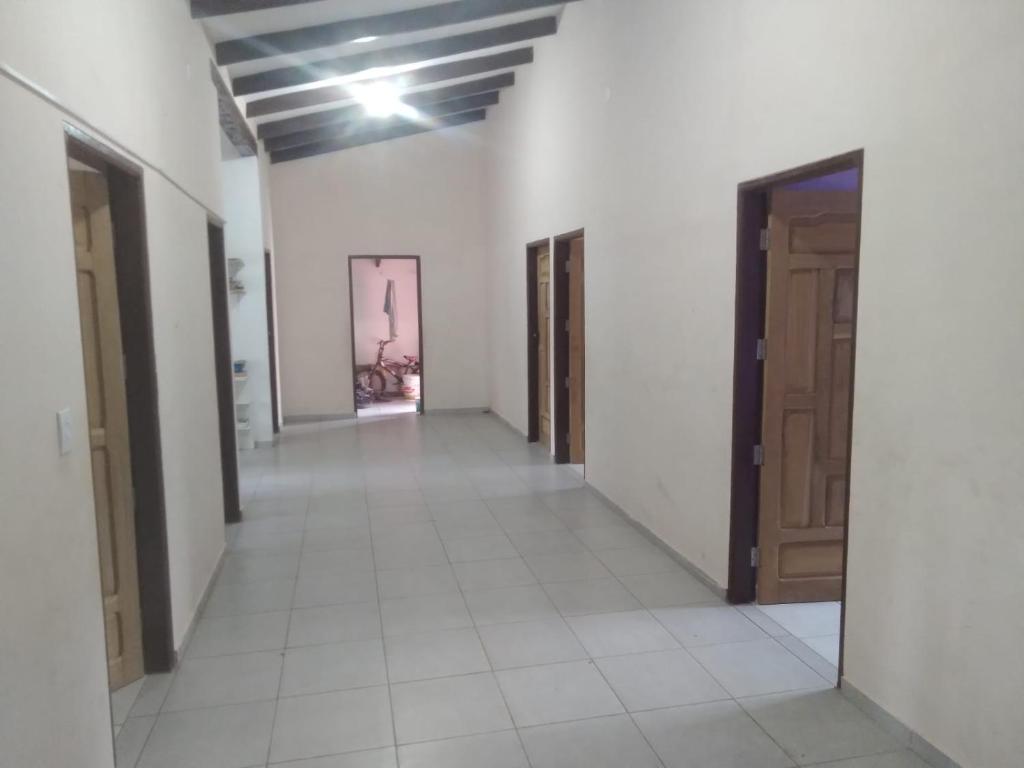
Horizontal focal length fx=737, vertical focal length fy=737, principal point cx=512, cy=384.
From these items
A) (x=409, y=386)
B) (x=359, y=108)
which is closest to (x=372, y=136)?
(x=359, y=108)

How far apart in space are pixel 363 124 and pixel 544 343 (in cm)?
307

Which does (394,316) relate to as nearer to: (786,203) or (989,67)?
(786,203)

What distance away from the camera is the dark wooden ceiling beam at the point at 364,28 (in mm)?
4559

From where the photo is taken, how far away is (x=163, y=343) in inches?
115

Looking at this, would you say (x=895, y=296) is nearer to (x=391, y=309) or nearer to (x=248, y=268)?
(x=248, y=268)

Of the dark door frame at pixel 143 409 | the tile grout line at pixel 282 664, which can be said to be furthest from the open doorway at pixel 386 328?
the dark door frame at pixel 143 409

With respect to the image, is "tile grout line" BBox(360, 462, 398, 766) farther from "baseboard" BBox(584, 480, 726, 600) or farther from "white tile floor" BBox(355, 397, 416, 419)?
"white tile floor" BBox(355, 397, 416, 419)

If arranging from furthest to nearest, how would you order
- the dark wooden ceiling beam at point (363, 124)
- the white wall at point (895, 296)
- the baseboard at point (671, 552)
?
the dark wooden ceiling beam at point (363, 124)
the baseboard at point (671, 552)
the white wall at point (895, 296)

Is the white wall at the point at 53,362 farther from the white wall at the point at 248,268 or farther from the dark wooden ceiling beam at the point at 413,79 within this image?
the white wall at the point at 248,268

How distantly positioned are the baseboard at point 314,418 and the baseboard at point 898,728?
7101 mm

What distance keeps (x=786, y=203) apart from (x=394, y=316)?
8.80m

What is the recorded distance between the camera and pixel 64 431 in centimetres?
186

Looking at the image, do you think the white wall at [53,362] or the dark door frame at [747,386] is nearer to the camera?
the white wall at [53,362]

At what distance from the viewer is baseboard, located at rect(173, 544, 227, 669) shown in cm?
299
